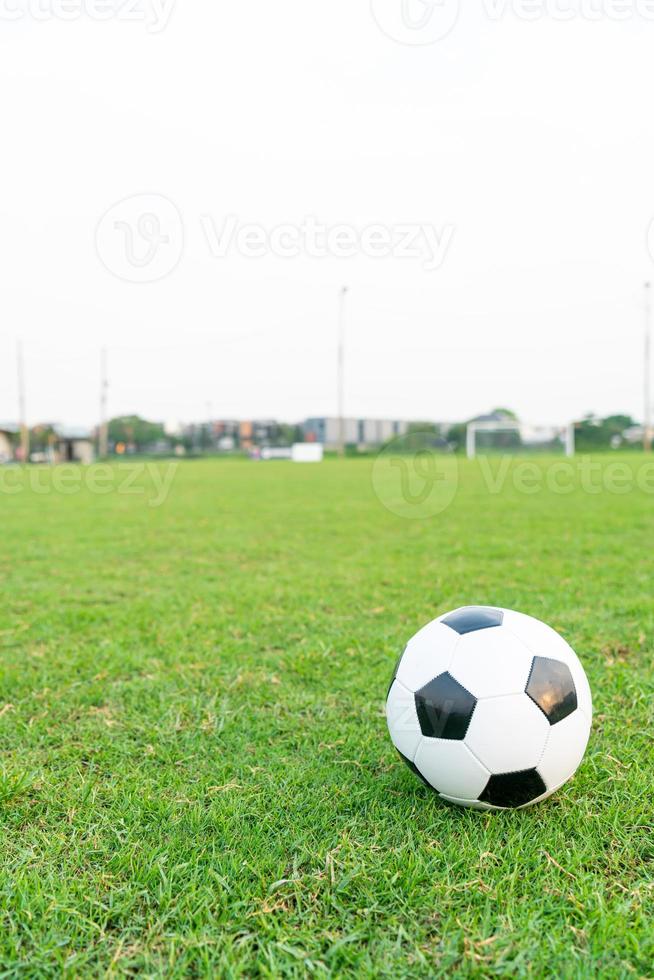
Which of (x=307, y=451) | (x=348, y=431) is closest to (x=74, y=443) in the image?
(x=307, y=451)

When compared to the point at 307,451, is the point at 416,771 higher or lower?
lower

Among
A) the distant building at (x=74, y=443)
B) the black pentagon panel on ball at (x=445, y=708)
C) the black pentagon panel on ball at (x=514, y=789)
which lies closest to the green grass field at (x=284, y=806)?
the black pentagon panel on ball at (x=514, y=789)

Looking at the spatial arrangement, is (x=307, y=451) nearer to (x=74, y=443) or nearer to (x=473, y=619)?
(x=74, y=443)

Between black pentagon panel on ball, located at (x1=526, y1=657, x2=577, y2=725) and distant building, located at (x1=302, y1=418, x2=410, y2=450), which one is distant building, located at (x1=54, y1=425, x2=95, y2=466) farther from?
black pentagon panel on ball, located at (x1=526, y1=657, x2=577, y2=725)

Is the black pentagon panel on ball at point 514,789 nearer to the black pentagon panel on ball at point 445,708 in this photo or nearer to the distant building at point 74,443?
the black pentagon panel on ball at point 445,708

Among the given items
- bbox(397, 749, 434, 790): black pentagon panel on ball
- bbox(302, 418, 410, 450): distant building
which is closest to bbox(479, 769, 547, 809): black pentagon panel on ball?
bbox(397, 749, 434, 790): black pentagon panel on ball

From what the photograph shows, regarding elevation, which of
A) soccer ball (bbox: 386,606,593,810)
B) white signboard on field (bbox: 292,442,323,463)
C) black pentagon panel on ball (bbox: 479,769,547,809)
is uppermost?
white signboard on field (bbox: 292,442,323,463)

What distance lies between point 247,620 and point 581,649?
1865 millimetres

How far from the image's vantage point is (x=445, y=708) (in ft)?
6.04

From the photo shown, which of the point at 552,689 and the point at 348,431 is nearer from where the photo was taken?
the point at 552,689

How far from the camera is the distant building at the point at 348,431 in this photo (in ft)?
139

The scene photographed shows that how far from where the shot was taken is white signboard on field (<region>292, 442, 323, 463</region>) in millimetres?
44094

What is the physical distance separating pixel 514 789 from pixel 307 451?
43127 mm

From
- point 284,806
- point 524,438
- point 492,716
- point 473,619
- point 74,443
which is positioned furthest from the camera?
point 74,443
